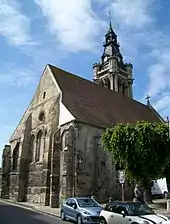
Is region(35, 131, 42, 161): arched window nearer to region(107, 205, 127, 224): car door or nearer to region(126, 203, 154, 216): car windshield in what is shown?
region(107, 205, 127, 224): car door

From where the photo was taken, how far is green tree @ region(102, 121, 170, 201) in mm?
17266

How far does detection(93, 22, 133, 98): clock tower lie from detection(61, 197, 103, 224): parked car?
105ft

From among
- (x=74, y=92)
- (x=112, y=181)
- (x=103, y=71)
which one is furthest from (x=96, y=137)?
(x=103, y=71)

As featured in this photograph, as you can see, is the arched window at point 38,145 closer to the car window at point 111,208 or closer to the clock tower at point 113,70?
the car window at point 111,208

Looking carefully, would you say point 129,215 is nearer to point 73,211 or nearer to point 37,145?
point 73,211

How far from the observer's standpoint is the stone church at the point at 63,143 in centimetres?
2319

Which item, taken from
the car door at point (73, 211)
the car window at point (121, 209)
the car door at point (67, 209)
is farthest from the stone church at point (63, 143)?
the car window at point (121, 209)

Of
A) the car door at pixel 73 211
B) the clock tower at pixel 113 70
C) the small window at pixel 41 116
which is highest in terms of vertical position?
the clock tower at pixel 113 70

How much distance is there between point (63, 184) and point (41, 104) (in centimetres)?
987

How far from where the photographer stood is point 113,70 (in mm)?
46375

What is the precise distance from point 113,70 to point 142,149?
30.5 meters

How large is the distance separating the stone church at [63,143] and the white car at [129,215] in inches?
443

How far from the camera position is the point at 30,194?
2659cm

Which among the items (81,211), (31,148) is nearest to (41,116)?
(31,148)
